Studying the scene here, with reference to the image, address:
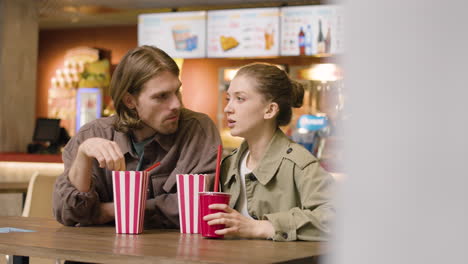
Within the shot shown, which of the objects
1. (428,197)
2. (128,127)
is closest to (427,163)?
(428,197)

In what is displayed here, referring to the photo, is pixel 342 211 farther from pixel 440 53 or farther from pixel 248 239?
pixel 248 239

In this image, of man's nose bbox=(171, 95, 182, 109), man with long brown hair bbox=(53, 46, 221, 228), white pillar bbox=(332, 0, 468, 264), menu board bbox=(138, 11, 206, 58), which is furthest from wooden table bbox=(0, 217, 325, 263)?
menu board bbox=(138, 11, 206, 58)

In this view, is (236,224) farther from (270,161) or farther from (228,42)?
(228,42)

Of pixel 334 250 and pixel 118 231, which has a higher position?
pixel 334 250

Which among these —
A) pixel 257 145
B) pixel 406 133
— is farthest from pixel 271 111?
pixel 406 133

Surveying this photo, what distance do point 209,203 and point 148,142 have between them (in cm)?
47

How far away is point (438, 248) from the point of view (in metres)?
0.45

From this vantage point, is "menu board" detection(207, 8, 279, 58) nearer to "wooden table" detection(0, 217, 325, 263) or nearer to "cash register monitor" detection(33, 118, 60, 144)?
"cash register monitor" detection(33, 118, 60, 144)

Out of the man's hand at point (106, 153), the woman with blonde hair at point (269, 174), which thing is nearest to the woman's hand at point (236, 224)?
the woman with blonde hair at point (269, 174)

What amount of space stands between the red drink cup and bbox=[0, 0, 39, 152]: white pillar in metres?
5.57

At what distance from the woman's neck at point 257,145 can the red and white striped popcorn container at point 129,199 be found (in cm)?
35

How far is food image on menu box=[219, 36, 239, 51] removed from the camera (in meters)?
6.48

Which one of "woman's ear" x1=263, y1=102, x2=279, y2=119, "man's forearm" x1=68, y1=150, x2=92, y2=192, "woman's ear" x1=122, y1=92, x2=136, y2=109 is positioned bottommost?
"man's forearm" x1=68, y1=150, x2=92, y2=192

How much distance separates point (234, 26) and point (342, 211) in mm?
6117
